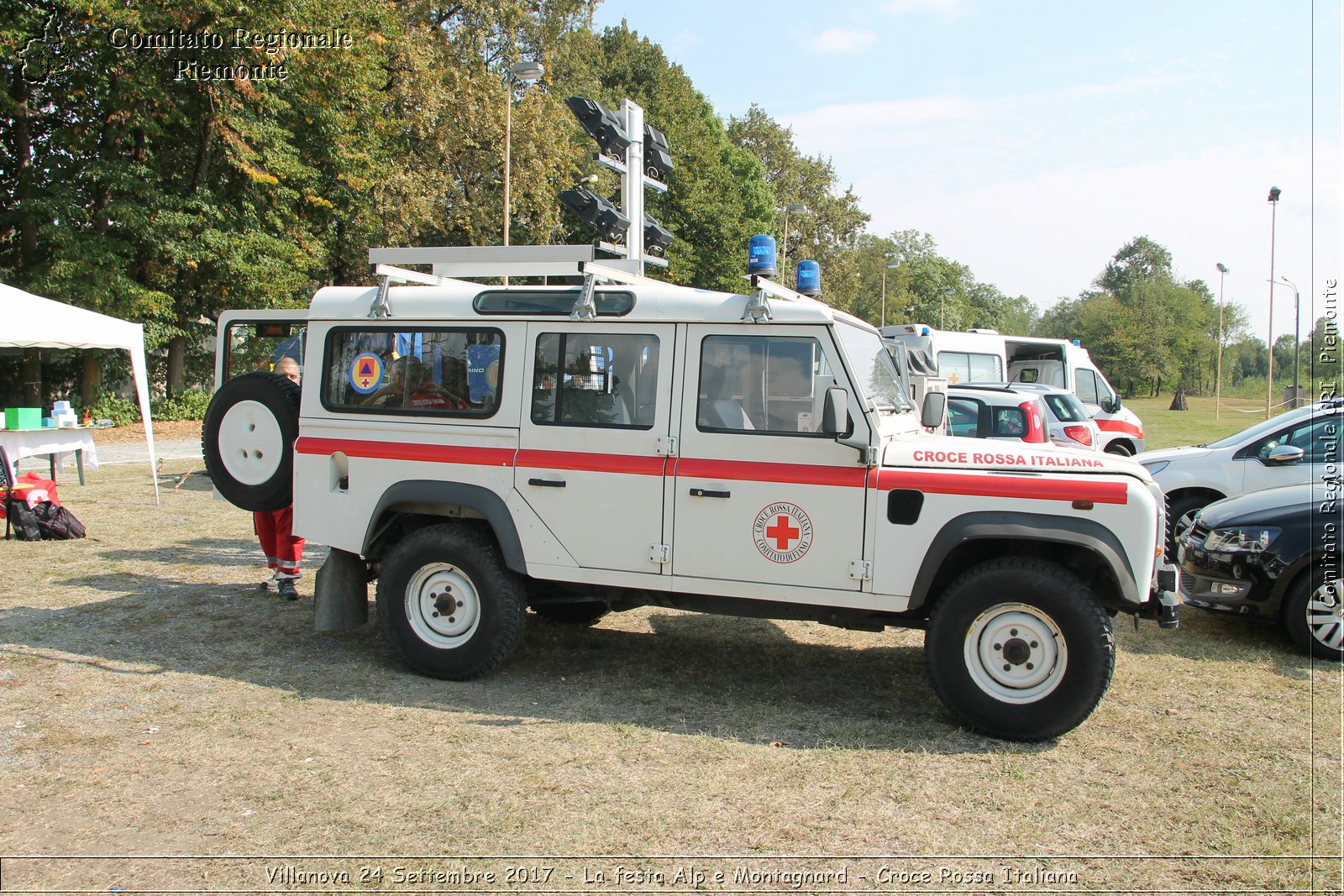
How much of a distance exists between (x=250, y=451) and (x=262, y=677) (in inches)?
59.0

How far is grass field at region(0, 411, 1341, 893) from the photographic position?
374 cm

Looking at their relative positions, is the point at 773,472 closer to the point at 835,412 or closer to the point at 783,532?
the point at 783,532

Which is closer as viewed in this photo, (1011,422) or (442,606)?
(442,606)

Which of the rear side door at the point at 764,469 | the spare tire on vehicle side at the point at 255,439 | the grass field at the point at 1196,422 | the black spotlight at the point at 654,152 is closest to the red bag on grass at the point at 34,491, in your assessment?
the spare tire on vehicle side at the point at 255,439

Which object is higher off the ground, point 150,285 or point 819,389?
point 150,285

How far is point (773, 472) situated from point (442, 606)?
226 cm

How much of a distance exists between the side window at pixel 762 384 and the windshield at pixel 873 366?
0.23 m

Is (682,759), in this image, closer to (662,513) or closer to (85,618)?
(662,513)

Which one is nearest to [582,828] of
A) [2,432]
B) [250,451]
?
[250,451]

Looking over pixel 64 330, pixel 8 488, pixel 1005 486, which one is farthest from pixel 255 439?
pixel 64 330

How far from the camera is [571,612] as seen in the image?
23.2 feet

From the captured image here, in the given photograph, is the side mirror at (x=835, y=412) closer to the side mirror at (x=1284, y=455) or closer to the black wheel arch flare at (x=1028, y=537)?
the black wheel arch flare at (x=1028, y=537)

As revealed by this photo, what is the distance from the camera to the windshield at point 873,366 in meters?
5.28

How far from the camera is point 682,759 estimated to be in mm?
4730
